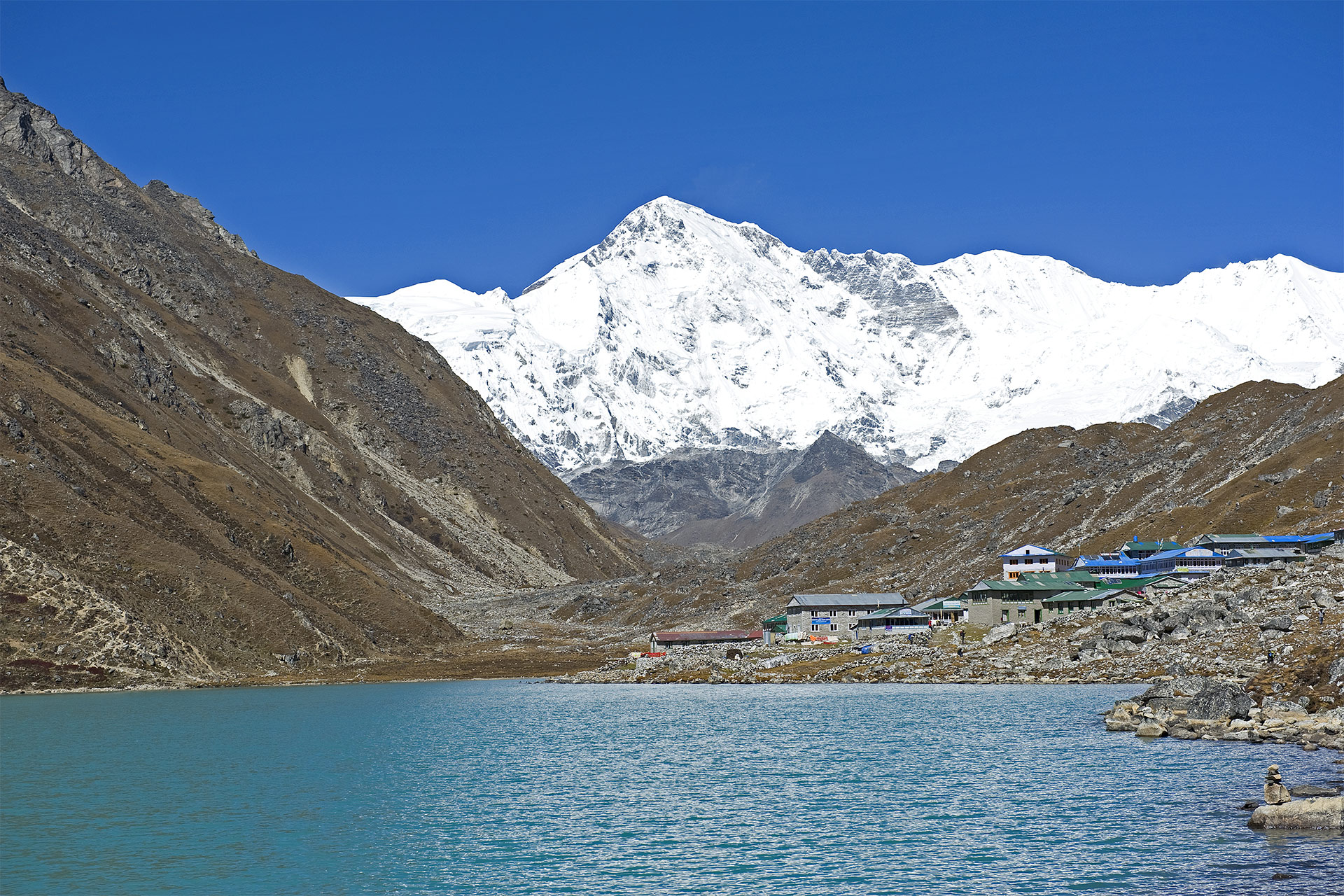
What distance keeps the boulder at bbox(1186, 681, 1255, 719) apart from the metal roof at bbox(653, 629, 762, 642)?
113331 mm

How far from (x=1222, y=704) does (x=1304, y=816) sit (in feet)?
97.5

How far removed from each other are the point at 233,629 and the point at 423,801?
9501 cm

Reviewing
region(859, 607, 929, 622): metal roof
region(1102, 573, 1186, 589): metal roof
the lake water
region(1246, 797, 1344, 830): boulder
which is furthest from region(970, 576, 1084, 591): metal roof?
region(1246, 797, 1344, 830): boulder

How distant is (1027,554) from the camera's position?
184m

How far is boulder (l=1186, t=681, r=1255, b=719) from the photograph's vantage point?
70.5 m

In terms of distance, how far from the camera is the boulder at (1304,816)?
43000mm

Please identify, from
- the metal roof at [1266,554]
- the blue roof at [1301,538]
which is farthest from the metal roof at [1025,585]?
the blue roof at [1301,538]

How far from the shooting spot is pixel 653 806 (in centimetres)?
5575

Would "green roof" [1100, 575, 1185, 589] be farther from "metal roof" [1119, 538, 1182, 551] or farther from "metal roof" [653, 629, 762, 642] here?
"metal roof" [653, 629, 762, 642]

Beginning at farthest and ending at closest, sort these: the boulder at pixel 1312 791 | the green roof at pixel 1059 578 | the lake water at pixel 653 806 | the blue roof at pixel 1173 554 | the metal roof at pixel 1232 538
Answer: the blue roof at pixel 1173 554
the metal roof at pixel 1232 538
the green roof at pixel 1059 578
the boulder at pixel 1312 791
the lake water at pixel 653 806

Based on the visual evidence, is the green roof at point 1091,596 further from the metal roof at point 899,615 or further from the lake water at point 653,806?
the lake water at point 653,806

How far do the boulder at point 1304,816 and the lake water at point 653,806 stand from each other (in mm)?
848

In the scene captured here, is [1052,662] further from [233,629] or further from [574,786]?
[233,629]

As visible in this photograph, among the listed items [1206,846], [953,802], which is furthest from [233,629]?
[1206,846]
